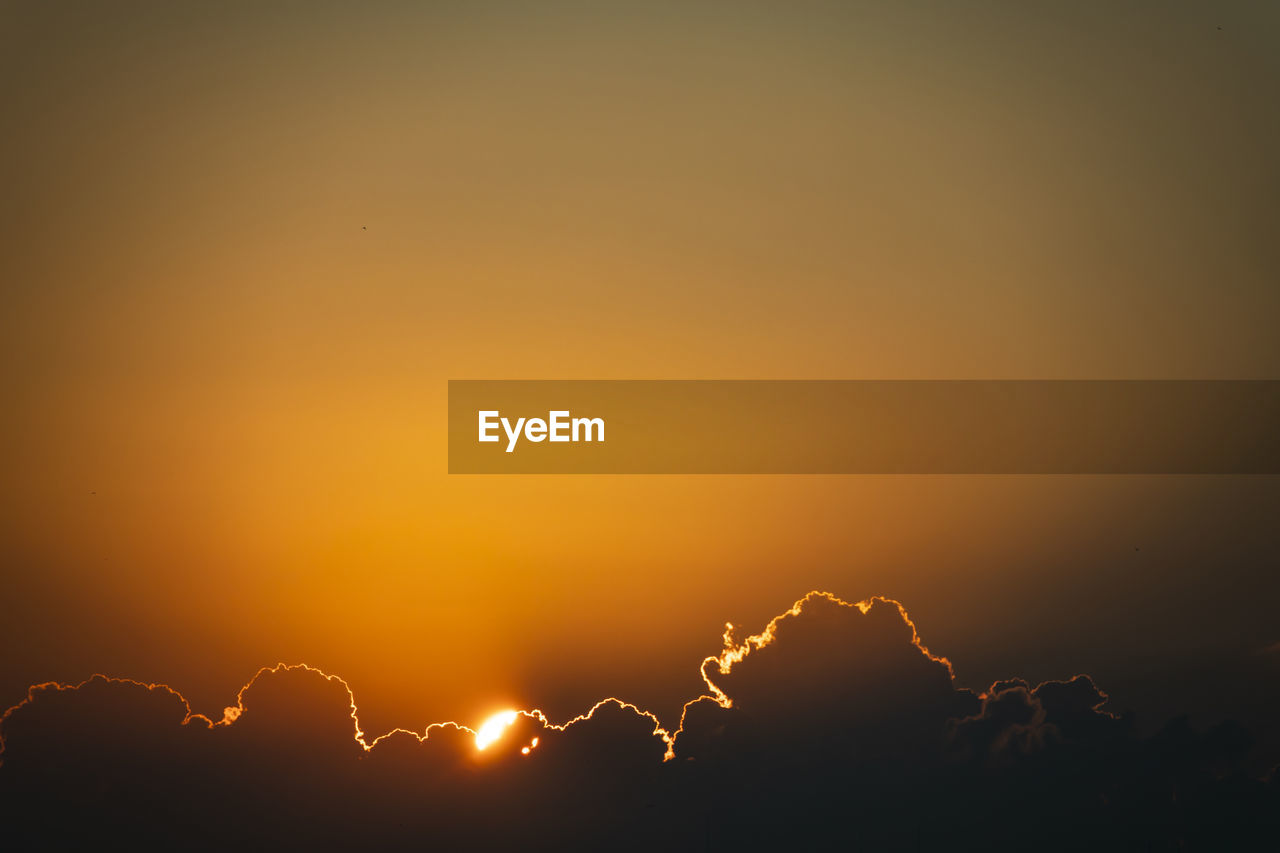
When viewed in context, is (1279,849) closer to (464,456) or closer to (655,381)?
(655,381)

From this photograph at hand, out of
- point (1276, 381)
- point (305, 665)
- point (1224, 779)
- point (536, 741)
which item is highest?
point (1276, 381)

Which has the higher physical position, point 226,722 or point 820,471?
point 820,471

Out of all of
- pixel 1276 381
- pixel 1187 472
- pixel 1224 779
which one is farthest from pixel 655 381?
pixel 1224 779

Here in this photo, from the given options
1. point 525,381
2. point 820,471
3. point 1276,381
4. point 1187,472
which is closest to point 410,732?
point 525,381

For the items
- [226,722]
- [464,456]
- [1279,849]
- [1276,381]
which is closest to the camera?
[464,456]

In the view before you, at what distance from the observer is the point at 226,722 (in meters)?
33.3

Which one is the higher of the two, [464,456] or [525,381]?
[525,381]

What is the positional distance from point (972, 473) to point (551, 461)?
15.1 meters

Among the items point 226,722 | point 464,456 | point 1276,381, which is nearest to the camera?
point 464,456

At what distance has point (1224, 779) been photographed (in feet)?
123

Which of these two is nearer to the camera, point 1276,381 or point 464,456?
point 464,456

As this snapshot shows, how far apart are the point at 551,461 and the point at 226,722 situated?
56.9 ft

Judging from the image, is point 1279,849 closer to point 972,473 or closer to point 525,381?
point 972,473

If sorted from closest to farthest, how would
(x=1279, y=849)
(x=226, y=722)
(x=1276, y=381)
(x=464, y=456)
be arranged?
(x=464, y=456), (x=1276, y=381), (x=226, y=722), (x=1279, y=849)
